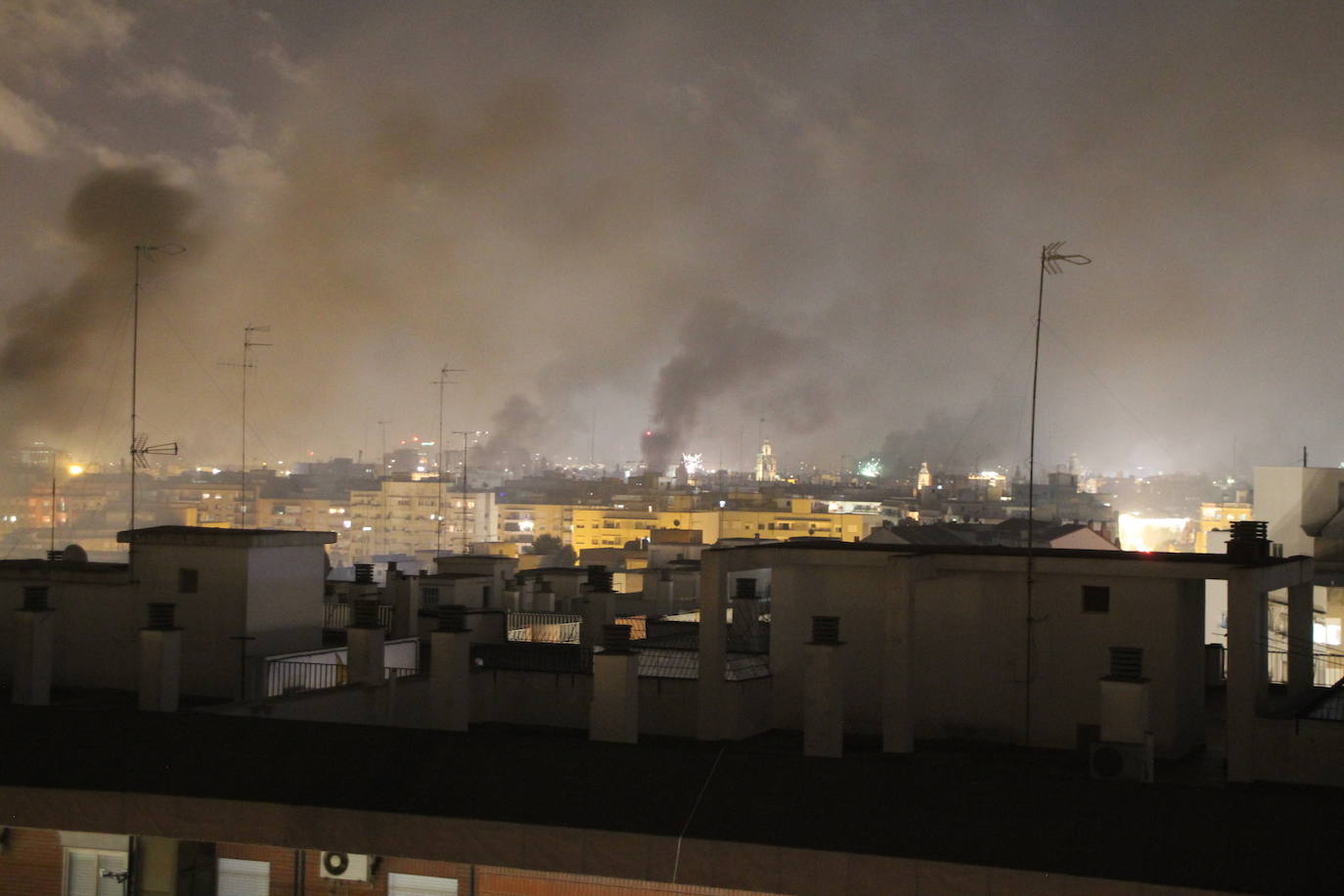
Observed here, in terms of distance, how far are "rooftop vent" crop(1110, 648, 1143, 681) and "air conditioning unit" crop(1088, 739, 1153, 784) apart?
36.9 inches

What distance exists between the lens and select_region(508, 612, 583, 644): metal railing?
17.7 m

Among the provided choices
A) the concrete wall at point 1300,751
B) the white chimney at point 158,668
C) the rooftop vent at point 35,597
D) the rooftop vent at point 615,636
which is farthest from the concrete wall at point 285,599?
the concrete wall at point 1300,751

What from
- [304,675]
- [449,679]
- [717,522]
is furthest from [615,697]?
[717,522]

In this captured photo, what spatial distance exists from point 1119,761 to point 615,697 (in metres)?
3.99

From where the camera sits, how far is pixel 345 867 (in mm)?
7098

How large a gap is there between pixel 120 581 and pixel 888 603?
8212 mm

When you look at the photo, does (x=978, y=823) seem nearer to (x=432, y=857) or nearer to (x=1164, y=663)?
(x=432, y=857)

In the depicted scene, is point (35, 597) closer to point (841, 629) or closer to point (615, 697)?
point (615, 697)

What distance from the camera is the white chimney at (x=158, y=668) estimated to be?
11484mm

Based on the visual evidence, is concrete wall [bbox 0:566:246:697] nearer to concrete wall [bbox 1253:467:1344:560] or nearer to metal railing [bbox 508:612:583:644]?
metal railing [bbox 508:612:583:644]

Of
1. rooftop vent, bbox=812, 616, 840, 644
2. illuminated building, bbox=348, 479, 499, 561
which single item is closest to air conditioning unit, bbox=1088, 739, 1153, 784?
rooftop vent, bbox=812, 616, 840, 644

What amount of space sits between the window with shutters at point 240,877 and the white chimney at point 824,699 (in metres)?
4.51

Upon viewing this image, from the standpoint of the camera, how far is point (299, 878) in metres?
7.18

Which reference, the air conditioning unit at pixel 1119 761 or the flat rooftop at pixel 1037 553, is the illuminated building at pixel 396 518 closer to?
the flat rooftop at pixel 1037 553
